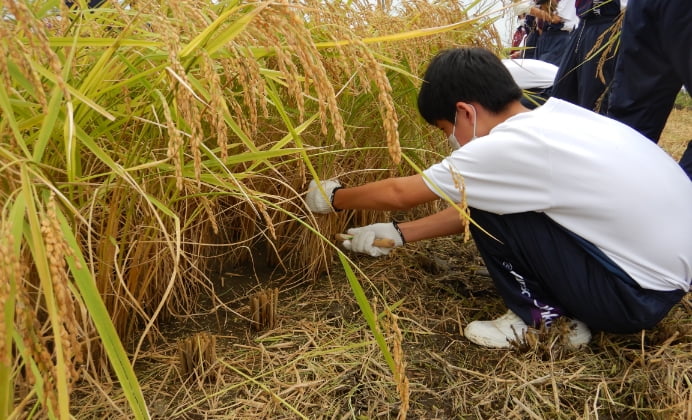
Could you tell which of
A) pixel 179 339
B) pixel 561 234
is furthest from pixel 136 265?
pixel 561 234

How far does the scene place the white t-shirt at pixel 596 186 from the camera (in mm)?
1278

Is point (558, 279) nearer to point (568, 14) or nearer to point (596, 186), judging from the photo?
point (596, 186)

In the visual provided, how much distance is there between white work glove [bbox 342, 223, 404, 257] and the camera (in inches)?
67.1

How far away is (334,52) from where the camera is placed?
1.18 m

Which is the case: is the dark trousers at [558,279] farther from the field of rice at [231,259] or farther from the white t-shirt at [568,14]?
the white t-shirt at [568,14]

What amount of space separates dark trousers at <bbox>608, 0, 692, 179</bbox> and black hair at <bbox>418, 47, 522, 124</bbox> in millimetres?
638

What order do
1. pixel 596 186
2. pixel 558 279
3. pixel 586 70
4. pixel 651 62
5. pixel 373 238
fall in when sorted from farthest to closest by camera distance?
pixel 586 70 < pixel 651 62 < pixel 373 238 < pixel 558 279 < pixel 596 186

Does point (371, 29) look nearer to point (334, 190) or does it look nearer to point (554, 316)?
point (334, 190)

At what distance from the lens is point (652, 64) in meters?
1.88

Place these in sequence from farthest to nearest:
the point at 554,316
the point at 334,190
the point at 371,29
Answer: the point at 371,29, the point at 334,190, the point at 554,316

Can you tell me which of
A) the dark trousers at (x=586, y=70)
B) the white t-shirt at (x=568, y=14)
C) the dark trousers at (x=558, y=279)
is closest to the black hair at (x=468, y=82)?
the dark trousers at (x=558, y=279)

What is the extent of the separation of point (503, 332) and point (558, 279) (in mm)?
230

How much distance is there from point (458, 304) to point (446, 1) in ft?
4.11

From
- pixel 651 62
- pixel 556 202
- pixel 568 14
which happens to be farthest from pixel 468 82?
pixel 568 14
